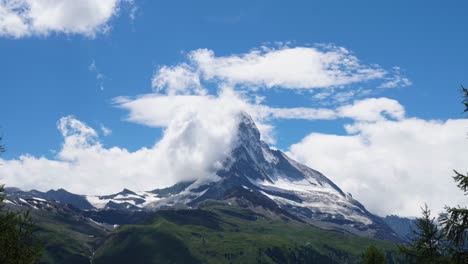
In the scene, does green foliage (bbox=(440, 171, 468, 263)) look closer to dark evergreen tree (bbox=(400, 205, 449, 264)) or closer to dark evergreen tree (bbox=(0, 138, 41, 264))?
dark evergreen tree (bbox=(400, 205, 449, 264))

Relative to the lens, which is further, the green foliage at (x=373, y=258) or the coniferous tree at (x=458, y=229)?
the green foliage at (x=373, y=258)

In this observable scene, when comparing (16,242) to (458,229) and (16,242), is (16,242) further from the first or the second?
(458,229)

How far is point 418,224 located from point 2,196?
2605 centimetres

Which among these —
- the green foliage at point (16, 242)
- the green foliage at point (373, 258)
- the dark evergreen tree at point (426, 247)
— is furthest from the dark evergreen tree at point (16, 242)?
the green foliage at point (373, 258)

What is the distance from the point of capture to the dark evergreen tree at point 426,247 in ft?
87.4

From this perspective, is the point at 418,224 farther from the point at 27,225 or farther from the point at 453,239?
the point at 27,225

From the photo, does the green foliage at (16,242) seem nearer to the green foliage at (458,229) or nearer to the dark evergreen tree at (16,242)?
the dark evergreen tree at (16,242)

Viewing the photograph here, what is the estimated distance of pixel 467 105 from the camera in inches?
968

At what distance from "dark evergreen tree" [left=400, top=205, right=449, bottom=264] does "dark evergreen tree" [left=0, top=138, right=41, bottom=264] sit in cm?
2177

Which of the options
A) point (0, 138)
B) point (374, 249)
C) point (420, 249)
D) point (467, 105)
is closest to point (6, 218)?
point (0, 138)

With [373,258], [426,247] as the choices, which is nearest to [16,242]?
[426,247]

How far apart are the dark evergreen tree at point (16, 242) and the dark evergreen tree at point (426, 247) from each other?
21.8 metres

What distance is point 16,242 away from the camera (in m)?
29.8

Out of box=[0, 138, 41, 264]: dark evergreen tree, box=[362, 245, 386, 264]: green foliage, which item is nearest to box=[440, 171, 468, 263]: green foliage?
box=[0, 138, 41, 264]: dark evergreen tree
